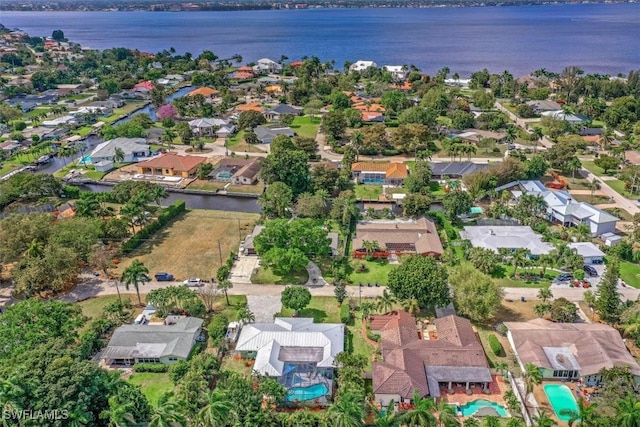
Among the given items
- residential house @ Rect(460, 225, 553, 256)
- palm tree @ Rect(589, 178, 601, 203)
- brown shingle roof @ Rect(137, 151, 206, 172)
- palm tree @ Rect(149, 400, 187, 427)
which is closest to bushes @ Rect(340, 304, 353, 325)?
palm tree @ Rect(149, 400, 187, 427)

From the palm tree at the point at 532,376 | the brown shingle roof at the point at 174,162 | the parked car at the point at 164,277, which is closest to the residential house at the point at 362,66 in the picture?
the brown shingle roof at the point at 174,162

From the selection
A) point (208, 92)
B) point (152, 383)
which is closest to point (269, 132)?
point (208, 92)

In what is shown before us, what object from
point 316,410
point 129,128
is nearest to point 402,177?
point 316,410

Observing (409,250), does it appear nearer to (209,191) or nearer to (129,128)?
(209,191)

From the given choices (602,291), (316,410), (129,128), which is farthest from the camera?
(129,128)

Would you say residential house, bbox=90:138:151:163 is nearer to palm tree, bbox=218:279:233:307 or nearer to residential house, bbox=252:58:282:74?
palm tree, bbox=218:279:233:307
